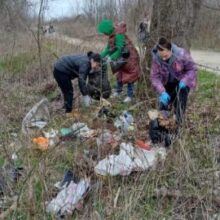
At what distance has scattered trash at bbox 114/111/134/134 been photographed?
6.08m

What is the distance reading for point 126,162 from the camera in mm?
4914

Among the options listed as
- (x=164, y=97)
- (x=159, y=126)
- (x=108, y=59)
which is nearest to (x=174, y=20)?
(x=108, y=59)

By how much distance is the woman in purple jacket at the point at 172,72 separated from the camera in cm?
592

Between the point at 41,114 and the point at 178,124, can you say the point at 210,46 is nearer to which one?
the point at 41,114

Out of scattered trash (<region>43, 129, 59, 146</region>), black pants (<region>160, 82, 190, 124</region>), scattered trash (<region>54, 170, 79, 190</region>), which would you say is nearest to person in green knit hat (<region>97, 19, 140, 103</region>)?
black pants (<region>160, 82, 190, 124</region>)

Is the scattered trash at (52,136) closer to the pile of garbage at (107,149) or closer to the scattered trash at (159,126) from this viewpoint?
the pile of garbage at (107,149)

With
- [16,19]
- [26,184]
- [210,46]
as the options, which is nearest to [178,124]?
[26,184]

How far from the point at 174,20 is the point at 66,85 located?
1.93 metres

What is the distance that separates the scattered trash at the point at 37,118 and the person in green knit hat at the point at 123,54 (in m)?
1.37

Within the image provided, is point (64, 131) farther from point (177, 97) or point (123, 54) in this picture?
point (123, 54)

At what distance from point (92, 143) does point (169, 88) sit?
1455mm

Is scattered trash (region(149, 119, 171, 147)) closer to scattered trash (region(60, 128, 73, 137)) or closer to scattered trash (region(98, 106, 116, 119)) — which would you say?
scattered trash (region(98, 106, 116, 119))

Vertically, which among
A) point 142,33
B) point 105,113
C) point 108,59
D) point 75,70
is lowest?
point 105,113

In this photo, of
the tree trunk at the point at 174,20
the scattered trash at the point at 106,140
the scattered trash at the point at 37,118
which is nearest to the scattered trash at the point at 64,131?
the scattered trash at the point at 106,140
